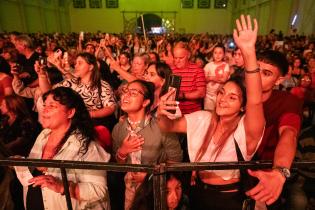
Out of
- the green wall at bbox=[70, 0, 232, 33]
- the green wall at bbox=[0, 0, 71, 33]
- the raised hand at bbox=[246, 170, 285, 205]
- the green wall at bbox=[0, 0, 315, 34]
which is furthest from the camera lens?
the green wall at bbox=[70, 0, 232, 33]

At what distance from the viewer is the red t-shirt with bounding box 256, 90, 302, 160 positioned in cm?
180

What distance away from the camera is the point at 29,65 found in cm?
457

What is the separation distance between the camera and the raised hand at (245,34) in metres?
1.40

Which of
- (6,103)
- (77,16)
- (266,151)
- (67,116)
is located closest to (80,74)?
(6,103)

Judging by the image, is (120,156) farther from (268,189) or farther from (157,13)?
(157,13)

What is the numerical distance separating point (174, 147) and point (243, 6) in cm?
2411

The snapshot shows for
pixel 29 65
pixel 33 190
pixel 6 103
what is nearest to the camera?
pixel 33 190

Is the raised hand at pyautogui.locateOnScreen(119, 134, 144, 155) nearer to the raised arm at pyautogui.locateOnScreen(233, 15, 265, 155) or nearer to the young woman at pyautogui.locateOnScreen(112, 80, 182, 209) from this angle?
the young woman at pyautogui.locateOnScreen(112, 80, 182, 209)

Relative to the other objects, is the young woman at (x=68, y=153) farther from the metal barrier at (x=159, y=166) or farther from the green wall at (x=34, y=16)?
the green wall at (x=34, y=16)

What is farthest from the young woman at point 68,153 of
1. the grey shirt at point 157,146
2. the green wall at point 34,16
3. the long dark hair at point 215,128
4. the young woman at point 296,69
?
the green wall at point 34,16

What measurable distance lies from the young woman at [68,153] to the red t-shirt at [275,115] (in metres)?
1.15

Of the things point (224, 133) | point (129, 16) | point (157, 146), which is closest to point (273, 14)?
point (129, 16)

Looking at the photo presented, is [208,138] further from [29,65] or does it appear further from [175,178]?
[29,65]

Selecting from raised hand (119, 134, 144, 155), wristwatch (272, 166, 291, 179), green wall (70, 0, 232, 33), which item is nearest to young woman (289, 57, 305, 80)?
raised hand (119, 134, 144, 155)
